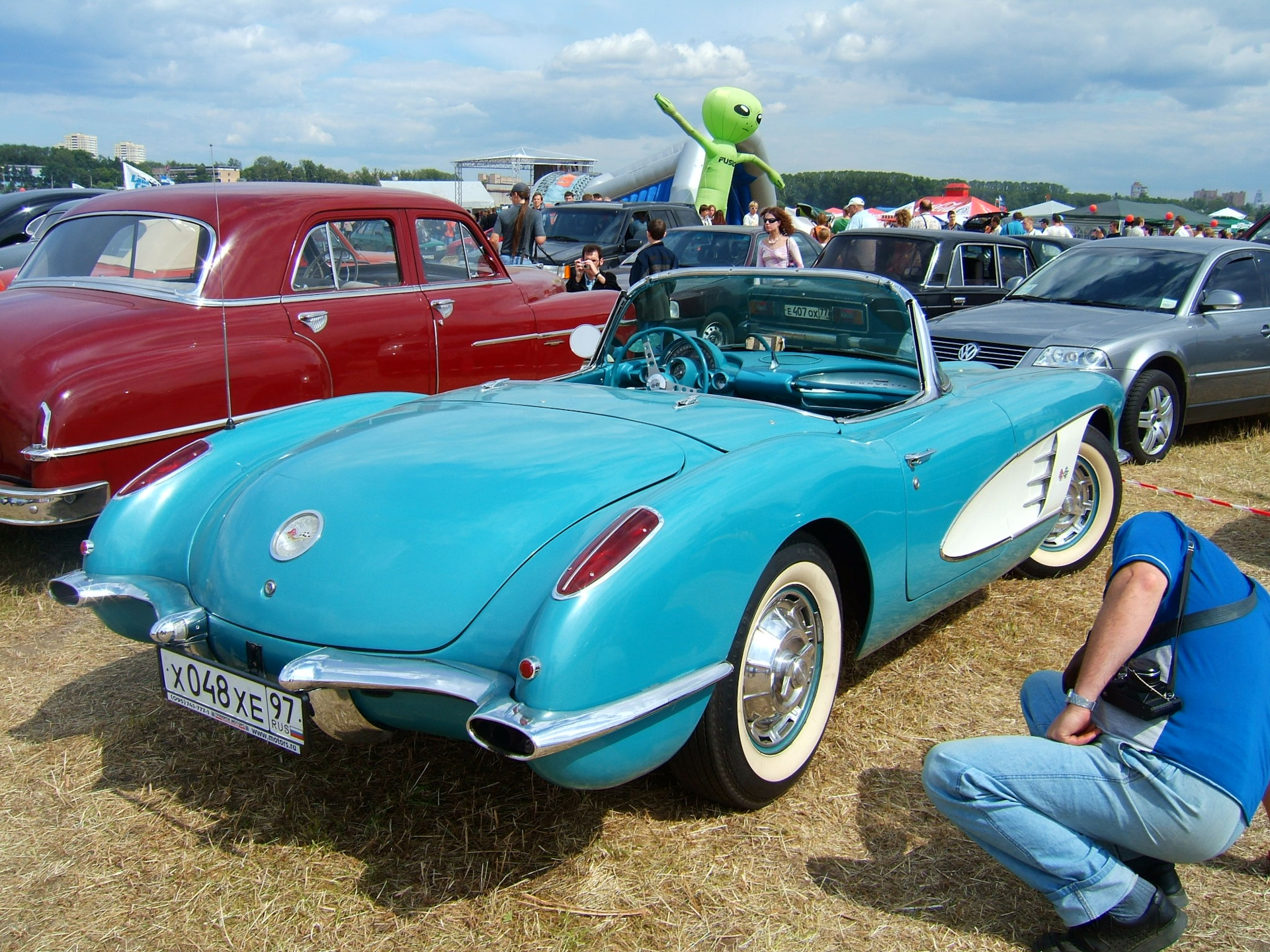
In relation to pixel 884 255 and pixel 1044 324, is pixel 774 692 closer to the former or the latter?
pixel 1044 324

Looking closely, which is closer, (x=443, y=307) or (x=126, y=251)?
(x=126, y=251)

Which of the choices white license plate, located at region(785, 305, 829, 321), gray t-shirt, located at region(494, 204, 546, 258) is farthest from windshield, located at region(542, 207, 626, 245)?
white license plate, located at region(785, 305, 829, 321)

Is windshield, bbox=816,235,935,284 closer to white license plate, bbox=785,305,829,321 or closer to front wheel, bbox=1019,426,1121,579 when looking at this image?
front wheel, bbox=1019,426,1121,579

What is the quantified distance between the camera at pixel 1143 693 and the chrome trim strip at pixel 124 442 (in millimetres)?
2783

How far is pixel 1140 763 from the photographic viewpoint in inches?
84.4

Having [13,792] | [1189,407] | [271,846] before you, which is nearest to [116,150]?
[13,792]

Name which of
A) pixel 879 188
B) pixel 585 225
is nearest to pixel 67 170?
pixel 585 225

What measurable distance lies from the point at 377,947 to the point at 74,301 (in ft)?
12.6

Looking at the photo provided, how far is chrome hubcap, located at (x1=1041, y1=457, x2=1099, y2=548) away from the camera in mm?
4512

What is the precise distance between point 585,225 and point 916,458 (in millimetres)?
10919

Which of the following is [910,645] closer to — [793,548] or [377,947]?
[793,548]

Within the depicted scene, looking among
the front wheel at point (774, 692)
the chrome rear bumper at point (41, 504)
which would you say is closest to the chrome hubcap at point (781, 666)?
the front wheel at point (774, 692)

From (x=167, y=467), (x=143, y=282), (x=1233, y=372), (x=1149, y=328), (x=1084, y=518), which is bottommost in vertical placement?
(x=1084, y=518)

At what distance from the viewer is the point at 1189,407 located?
7027mm
